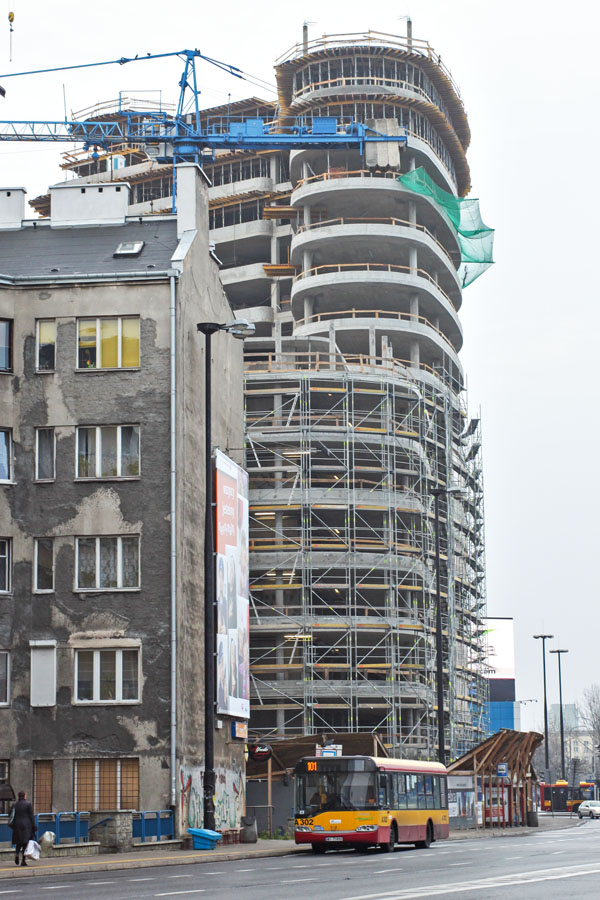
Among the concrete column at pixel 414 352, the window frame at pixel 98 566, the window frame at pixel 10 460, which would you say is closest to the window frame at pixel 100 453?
the window frame at pixel 98 566

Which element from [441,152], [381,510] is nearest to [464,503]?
[381,510]

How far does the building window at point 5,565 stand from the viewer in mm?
39062

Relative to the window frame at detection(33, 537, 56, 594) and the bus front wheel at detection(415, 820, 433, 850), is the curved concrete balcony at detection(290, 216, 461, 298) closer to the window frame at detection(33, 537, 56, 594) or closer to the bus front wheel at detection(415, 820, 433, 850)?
the window frame at detection(33, 537, 56, 594)

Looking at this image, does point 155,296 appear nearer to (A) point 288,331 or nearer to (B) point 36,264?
(B) point 36,264

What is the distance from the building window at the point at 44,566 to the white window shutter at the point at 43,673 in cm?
161

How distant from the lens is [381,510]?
228 feet

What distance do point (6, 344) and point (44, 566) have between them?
257 inches

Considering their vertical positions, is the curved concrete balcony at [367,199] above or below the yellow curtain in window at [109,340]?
above

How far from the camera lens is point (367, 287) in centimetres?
8031

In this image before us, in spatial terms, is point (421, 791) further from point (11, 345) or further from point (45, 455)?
point (11, 345)

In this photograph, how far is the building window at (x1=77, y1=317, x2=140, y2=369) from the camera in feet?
132

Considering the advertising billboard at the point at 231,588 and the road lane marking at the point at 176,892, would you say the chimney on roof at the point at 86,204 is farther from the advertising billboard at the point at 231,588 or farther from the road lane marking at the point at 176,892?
the road lane marking at the point at 176,892

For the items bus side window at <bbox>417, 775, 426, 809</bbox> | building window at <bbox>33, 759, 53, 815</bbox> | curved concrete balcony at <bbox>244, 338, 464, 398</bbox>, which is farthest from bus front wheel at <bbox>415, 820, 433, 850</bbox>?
curved concrete balcony at <bbox>244, 338, 464, 398</bbox>

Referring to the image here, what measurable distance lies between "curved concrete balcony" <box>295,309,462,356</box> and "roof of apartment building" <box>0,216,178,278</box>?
31870 millimetres
